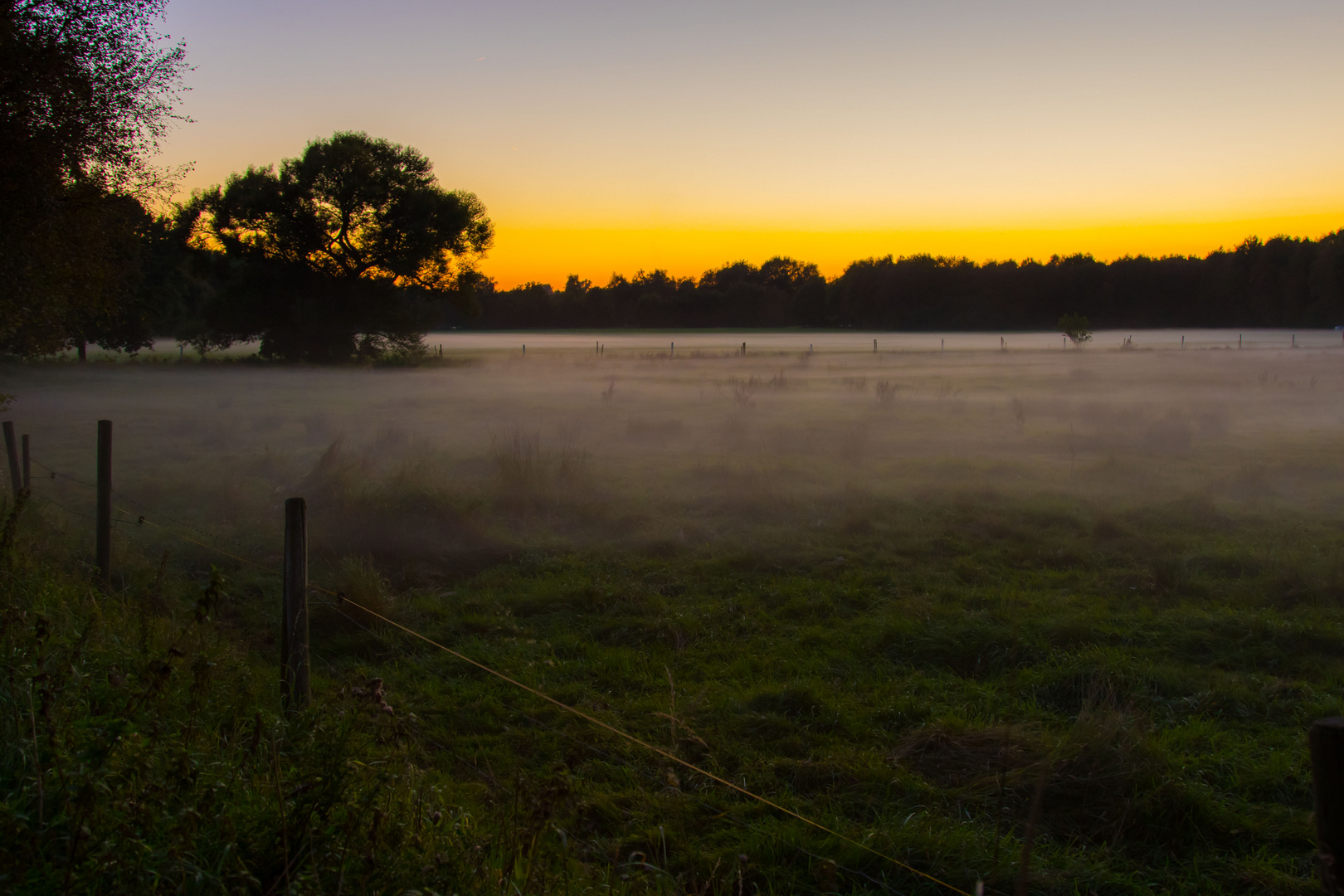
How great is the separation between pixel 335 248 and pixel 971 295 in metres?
78.2

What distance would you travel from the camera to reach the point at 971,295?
103375mm

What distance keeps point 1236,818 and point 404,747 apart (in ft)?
15.1

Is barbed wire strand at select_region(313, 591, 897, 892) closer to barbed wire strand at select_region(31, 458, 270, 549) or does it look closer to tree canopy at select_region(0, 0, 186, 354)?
barbed wire strand at select_region(31, 458, 270, 549)

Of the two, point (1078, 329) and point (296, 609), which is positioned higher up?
point (1078, 329)

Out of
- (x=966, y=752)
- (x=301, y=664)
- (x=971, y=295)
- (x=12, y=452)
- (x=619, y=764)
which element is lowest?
(x=619, y=764)

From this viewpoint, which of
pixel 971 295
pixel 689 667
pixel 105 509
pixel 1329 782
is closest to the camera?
pixel 1329 782

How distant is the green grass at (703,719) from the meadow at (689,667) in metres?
0.03

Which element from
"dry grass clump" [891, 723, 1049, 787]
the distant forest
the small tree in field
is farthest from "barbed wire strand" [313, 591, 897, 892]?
the distant forest

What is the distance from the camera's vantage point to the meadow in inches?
140

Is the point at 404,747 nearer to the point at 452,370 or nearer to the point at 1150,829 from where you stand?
the point at 1150,829

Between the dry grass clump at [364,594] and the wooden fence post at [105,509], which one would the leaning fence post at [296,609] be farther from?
the wooden fence post at [105,509]

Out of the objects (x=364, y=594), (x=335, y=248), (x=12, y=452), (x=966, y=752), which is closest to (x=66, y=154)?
(x=12, y=452)

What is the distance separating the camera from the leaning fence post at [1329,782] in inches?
72.3

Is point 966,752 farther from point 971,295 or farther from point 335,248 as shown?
point 971,295
